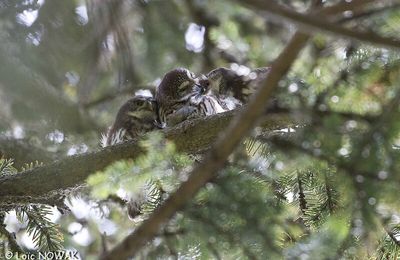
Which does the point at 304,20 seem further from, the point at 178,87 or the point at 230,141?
the point at 178,87

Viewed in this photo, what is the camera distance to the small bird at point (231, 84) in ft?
14.3

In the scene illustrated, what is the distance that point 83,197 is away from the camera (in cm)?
388

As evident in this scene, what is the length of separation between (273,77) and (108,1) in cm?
110

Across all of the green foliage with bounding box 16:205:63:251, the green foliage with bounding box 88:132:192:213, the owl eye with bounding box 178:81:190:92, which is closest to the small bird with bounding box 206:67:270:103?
the owl eye with bounding box 178:81:190:92

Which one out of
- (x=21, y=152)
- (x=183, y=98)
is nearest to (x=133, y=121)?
(x=183, y=98)

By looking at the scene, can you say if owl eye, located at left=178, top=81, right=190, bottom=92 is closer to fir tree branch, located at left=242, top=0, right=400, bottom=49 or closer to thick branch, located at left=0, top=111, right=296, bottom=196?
thick branch, located at left=0, top=111, right=296, bottom=196

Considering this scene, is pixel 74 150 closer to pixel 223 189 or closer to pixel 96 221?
pixel 96 221

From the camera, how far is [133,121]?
13.5ft

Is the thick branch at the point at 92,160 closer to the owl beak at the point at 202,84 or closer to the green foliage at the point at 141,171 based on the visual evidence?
the green foliage at the point at 141,171

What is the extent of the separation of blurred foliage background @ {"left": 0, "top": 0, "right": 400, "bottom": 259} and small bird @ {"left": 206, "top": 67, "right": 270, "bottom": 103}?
0.97 ft

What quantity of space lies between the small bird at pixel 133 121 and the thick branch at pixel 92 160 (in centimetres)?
103

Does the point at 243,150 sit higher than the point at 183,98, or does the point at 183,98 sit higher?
the point at 243,150

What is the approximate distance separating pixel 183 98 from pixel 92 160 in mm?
1353

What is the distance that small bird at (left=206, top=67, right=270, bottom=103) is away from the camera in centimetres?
436
